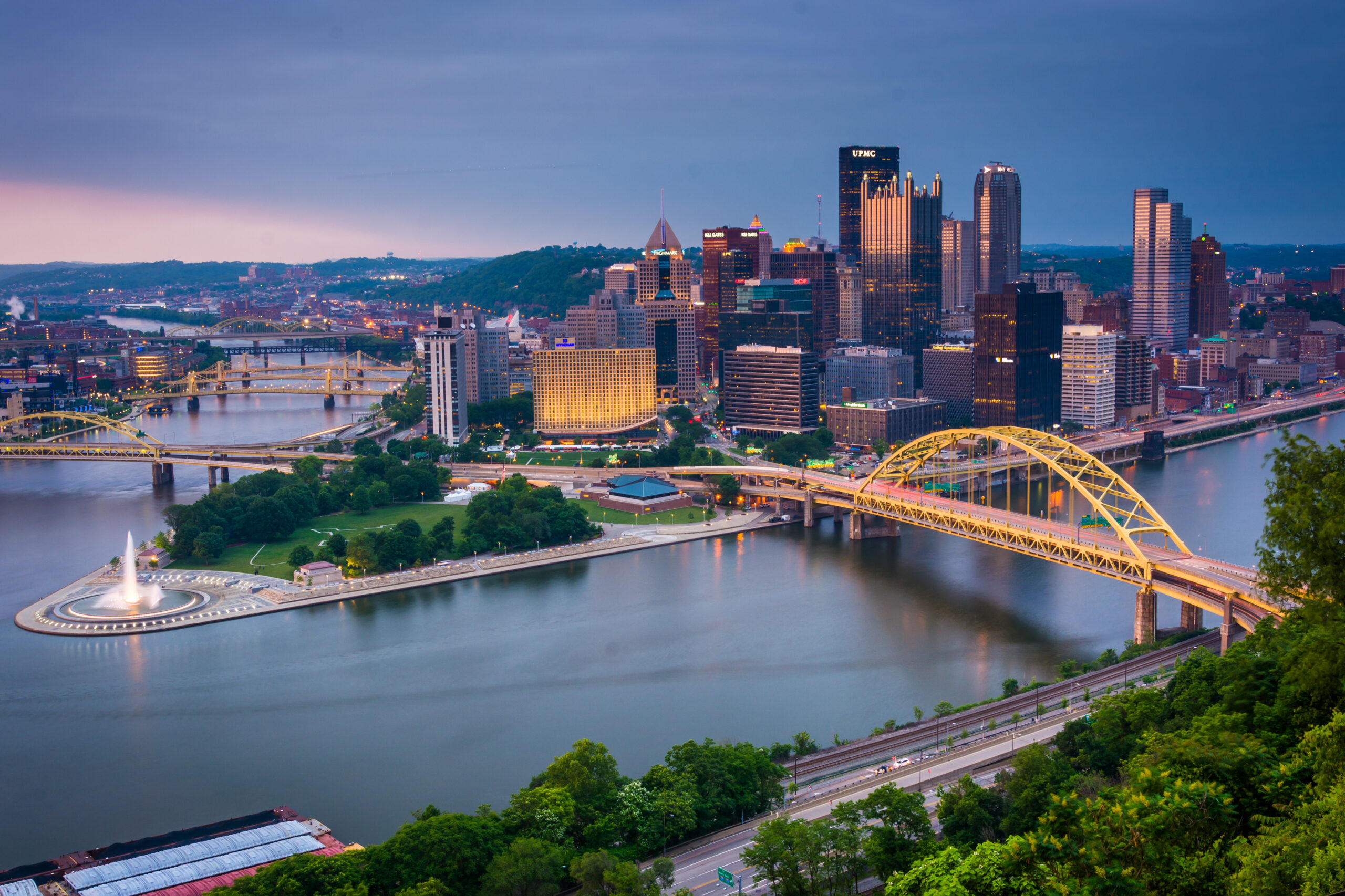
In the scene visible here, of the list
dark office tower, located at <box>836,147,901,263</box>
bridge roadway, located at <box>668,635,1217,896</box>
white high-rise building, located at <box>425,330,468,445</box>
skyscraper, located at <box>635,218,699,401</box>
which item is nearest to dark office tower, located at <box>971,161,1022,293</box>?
dark office tower, located at <box>836,147,901,263</box>

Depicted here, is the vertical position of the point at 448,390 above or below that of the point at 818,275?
below

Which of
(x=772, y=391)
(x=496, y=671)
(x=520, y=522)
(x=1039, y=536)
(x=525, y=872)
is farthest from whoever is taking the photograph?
(x=772, y=391)

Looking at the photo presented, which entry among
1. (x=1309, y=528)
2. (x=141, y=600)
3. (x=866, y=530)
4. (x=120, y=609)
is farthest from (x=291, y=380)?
(x=1309, y=528)

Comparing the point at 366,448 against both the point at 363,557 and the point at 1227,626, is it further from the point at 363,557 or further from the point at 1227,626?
the point at 1227,626

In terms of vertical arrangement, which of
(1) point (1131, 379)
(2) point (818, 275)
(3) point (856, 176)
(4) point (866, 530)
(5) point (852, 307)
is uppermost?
(3) point (856, 176)

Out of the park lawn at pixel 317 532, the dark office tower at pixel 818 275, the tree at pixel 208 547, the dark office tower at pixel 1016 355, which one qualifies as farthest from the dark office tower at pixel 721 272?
the tree at pixel 208 547

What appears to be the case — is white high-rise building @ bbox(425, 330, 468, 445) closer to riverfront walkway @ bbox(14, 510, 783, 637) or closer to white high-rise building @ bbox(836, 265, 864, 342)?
riverfront walkway @ bbox(14, 510, 783, 637)

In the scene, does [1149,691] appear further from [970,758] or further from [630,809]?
[630,809]
